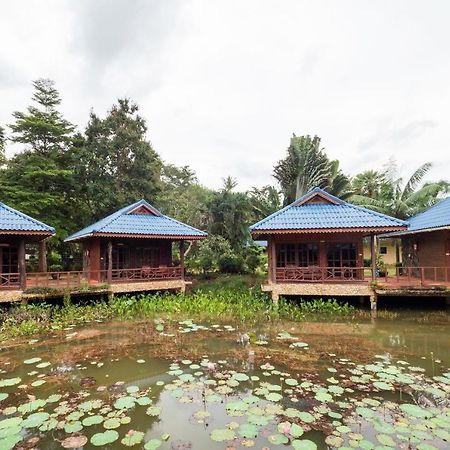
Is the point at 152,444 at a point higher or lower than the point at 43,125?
lower

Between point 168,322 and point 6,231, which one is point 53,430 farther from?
point 6,231

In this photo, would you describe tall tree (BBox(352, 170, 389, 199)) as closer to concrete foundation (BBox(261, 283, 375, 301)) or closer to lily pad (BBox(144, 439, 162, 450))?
concrete foundation (BBox(261, 283, 375, 301))

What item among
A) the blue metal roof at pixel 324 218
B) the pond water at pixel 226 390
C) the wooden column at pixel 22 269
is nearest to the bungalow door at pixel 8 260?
A: the wooden column at pixel 22 269

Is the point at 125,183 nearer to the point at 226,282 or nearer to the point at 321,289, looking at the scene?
the point at 226,282

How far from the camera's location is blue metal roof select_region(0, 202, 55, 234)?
1264cm

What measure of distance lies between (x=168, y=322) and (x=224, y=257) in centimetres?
861

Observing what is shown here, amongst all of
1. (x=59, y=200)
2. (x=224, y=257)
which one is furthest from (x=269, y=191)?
(x=59, y=200)

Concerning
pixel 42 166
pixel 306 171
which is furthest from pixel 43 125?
pixel 306 171

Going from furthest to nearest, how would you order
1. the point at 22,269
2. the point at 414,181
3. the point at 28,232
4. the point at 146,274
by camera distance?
1. the point at 414,181
2. the point at 146,274
3. the point at 22,269
4. the point at 28,232

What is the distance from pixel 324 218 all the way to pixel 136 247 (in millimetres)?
10081

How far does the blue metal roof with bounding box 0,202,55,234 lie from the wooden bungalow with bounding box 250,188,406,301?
899cm

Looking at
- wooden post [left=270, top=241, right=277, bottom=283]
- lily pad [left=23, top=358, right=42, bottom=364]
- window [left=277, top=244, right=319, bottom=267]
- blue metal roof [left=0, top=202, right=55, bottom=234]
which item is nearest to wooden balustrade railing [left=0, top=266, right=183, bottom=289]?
blue metal roof [left=0, top=202, right=55, bottom=234]

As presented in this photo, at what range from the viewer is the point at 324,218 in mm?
14922

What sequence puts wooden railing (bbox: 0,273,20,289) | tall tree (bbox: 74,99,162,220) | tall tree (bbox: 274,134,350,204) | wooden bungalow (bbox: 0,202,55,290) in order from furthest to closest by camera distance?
tall tree (bbox: 74,99,162,220) → tall tree (bbox: 274,134,350,204) → wooden railing (bbox: 0,273,20,289) → wooden bungalow (bbox: 0,202,55,290)
